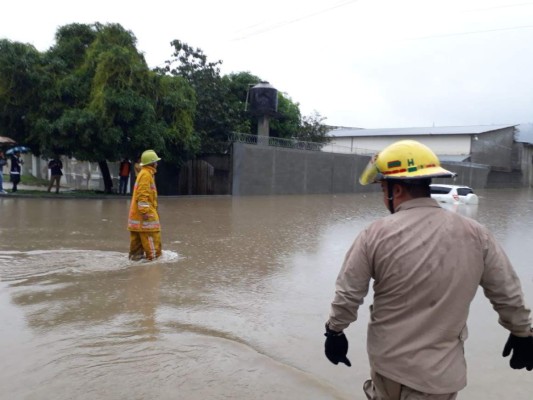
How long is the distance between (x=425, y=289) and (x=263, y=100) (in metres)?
23.9

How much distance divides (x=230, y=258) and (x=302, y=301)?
2543mm

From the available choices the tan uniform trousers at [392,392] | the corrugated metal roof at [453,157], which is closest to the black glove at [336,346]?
the tan uniform trousers at [392,392]

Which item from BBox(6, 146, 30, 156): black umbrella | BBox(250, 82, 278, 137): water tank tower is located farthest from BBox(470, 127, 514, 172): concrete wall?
BBox(6, 146, 30, 156): black umbrella

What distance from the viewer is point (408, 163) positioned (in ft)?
7.66

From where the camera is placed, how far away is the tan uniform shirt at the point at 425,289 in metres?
2.16

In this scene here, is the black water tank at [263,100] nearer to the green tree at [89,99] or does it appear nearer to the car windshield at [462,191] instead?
the green tree at [89,99]

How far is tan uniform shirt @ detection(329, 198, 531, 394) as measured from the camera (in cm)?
216

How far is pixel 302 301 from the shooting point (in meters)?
5.89

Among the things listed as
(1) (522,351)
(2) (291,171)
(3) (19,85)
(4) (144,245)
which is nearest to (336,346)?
(1) (522,351)

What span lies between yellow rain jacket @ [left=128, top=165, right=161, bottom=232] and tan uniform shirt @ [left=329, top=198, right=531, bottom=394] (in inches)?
208

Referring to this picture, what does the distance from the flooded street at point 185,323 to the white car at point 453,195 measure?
455 inches

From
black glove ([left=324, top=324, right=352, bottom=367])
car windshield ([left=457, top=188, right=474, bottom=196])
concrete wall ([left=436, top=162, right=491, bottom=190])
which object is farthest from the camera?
concrete wall ([left=436, top=162, right=491, bottom=190])

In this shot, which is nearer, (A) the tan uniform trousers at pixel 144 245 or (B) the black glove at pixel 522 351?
(B) the black glove at pixel 522 351

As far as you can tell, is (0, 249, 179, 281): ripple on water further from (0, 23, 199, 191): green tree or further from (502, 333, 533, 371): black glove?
(0, 23, 199, 191): green tree
